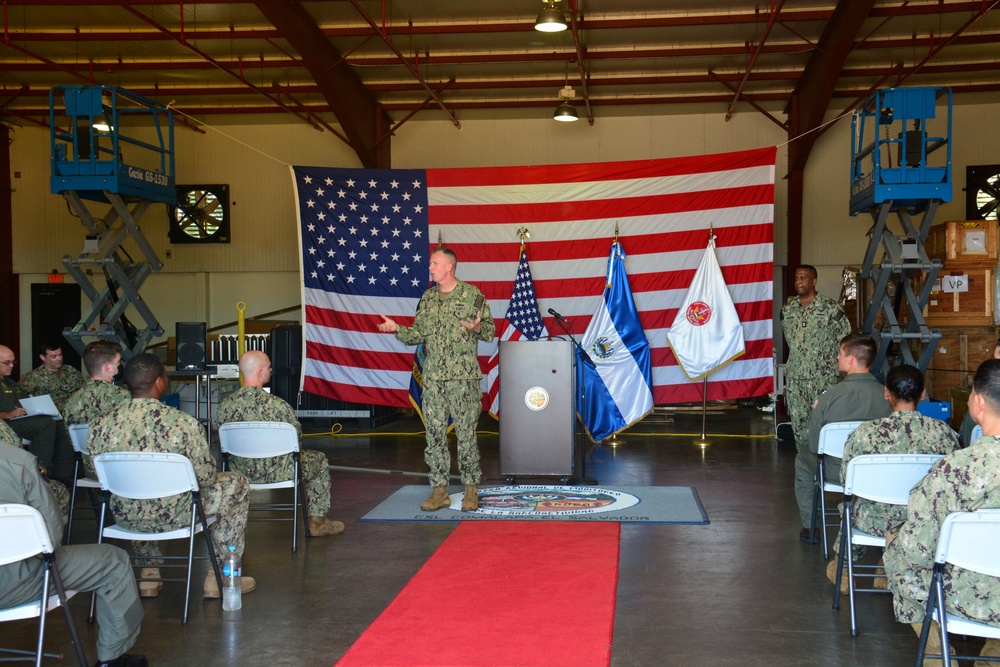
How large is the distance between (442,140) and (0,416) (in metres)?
9.92

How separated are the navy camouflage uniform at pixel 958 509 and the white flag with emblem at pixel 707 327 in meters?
5.59

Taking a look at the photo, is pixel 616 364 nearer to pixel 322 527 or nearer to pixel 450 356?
pixel 450 356

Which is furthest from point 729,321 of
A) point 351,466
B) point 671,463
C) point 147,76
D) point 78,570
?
point 147,76

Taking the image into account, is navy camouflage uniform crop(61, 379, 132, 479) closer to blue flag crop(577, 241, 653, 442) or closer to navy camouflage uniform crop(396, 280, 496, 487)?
navy camouflage uniform crop(396, 280, 496, 487)

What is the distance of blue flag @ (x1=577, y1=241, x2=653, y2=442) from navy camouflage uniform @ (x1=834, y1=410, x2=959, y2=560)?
179 inches

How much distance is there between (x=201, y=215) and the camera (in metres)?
15.1

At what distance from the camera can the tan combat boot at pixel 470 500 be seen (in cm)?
557

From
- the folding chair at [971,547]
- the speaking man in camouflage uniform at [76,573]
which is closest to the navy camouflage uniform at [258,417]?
the speaking man in camouflage uniform at [76,573]

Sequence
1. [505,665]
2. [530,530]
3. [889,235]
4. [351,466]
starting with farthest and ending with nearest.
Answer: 1. [351,466]
2. [889,235]
3. [530,530]
4. [505,665]

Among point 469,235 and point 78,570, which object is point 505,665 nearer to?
point 78,570

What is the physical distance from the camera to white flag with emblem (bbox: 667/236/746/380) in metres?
8.23

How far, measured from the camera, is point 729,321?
823 cm

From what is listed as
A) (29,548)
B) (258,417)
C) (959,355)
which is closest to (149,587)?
(258,417)

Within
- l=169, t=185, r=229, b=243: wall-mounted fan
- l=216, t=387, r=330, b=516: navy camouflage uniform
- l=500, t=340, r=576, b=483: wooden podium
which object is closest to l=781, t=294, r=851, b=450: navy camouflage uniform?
l=500, t=340, r=576, b=483: wooden podium
